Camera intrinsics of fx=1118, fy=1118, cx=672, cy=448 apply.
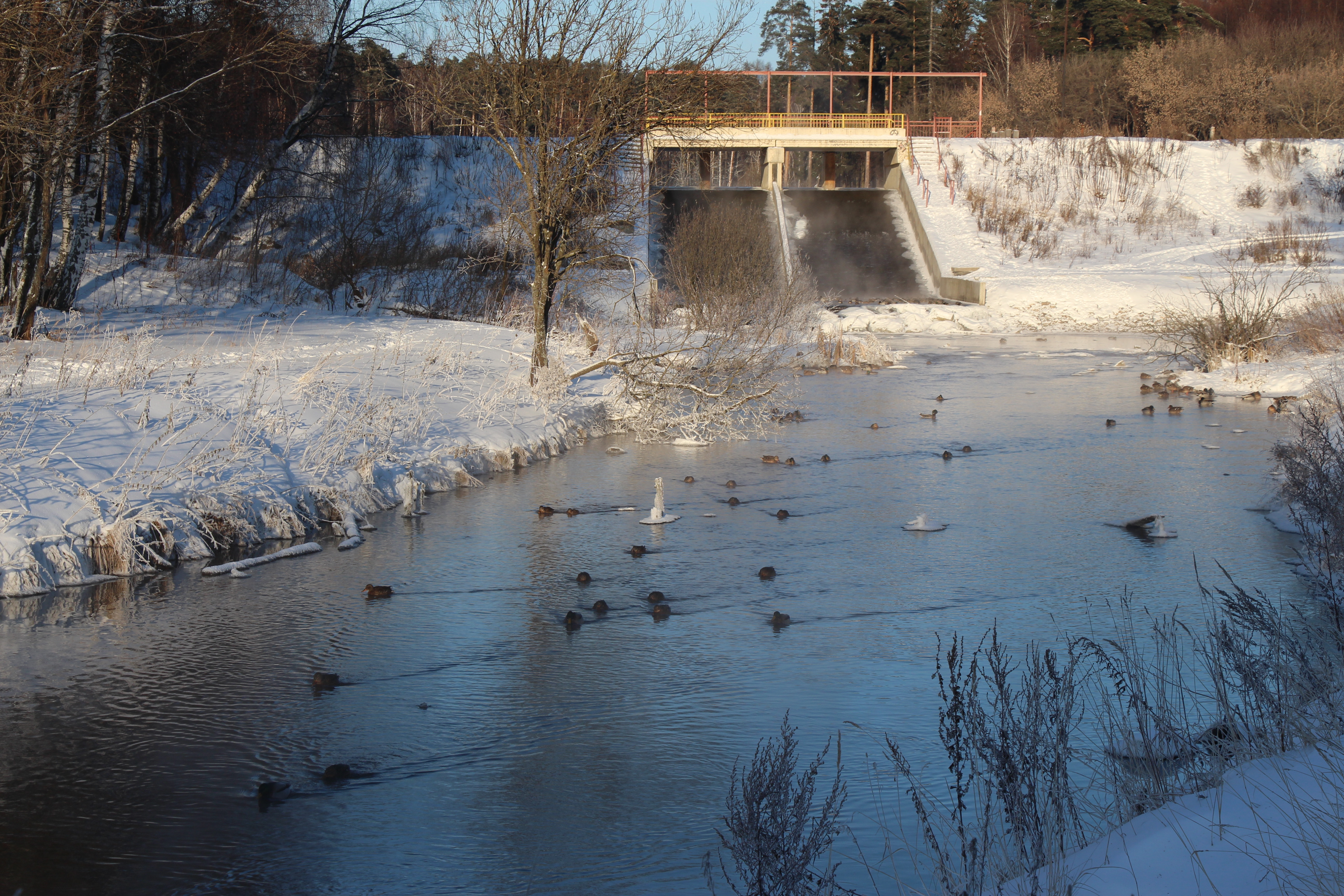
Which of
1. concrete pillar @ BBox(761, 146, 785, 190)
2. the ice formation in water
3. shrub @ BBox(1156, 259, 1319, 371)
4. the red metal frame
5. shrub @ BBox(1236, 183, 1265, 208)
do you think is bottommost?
the ice formation in water

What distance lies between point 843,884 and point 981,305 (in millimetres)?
28085

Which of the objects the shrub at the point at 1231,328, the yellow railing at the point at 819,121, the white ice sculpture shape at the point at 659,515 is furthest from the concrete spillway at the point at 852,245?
the white ice sculpture shape at the point at 659,515

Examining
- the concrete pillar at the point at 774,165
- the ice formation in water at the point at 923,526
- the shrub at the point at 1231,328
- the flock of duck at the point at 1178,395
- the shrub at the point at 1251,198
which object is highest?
the concrete pillar at the point at 774,165

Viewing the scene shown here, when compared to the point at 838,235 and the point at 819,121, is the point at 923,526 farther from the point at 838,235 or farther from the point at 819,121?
the point at 819,121

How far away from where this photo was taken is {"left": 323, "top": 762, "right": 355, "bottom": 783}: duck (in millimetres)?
4953

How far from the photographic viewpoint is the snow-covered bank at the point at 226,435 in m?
7.96

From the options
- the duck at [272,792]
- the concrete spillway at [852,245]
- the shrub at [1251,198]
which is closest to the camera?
the duck at [272,792]

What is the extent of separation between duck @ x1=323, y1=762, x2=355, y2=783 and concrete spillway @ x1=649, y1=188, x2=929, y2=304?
27.1 metres

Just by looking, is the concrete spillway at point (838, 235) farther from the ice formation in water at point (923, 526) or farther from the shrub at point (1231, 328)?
the ice formation in water at point (923, 526)

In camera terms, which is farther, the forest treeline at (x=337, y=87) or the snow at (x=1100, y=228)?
the snow at (x=1100, y=228)

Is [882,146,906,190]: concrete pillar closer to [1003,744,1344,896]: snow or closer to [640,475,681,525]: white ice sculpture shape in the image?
[640,475,681,525]: white ice sculpture shape

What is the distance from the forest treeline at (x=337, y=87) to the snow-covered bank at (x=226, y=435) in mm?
2672

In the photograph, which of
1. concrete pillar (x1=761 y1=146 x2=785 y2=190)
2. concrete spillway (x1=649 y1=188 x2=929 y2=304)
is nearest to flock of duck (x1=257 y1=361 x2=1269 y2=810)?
concrete spillway (x1=649 y1=188 x2=929 y2=304)

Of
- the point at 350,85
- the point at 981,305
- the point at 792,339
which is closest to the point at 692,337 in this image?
the point at 792,339
